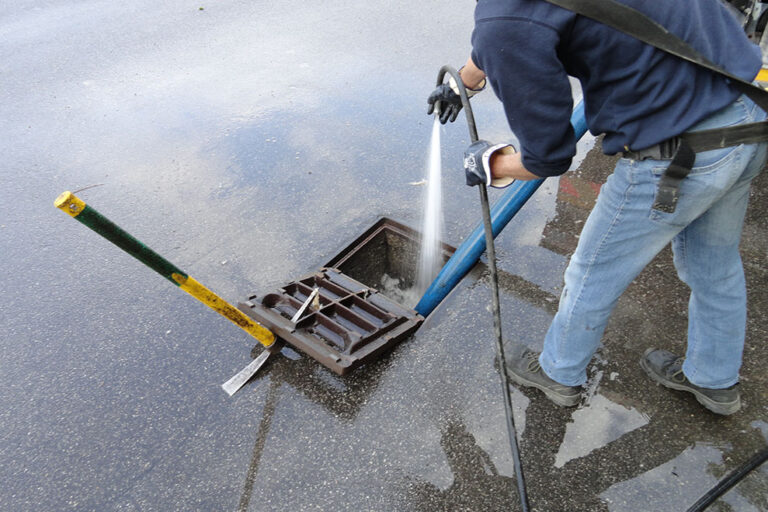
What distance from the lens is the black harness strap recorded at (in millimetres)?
1181

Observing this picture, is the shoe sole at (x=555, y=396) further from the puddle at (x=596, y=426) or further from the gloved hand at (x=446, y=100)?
the gloved hand at (x=446, y=100)

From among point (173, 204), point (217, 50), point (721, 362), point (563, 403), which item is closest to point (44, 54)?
point (217, 50)

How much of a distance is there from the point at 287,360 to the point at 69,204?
1.08 meters

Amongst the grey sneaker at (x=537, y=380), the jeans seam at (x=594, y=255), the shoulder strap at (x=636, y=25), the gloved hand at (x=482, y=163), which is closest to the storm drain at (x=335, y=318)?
the grey sneaker at (x=537, y=380)

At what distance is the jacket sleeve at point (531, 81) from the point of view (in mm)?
1189

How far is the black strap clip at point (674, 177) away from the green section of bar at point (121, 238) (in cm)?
146

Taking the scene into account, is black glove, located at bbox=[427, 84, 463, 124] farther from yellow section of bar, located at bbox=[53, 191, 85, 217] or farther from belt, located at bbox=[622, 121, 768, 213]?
yellow section of bar, located at bbox=[53, 191, 85, 217]

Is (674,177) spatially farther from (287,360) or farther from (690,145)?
(287,360)

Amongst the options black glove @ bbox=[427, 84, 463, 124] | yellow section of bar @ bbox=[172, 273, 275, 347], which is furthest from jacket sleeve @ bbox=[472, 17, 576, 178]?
yellow section of bar @ bbox=[172, 273, 275, 347]

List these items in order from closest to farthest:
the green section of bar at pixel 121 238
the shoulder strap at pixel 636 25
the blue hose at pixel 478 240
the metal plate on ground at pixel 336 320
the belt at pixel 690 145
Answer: the shoulder strap at pixel 636 25, the belt at pixel 690 145, the green section of bar at pixel 121 238, the metal plate on ground at pixel 336 320, the blue hose at pixel 478 240

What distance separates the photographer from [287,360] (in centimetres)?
226

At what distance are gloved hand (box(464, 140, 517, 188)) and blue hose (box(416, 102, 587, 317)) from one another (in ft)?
2.14

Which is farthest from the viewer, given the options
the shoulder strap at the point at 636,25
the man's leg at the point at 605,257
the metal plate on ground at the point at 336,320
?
the metal plate on ground at the point at 336,320

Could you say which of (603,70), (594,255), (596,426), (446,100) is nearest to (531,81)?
(603,70)
